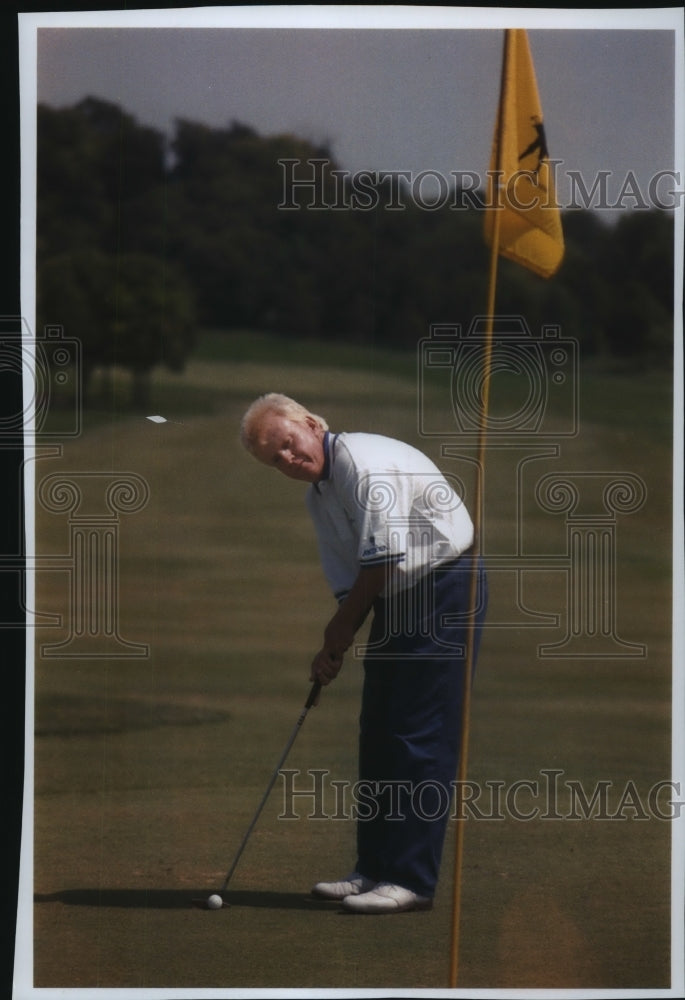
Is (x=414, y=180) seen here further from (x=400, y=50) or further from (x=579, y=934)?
(x=579, y=934)

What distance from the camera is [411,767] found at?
5.40m

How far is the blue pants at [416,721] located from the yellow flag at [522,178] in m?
0.97

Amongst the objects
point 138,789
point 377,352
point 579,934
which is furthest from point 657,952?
point 377,352

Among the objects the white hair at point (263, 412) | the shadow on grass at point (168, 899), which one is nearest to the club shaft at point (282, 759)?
the shadow on grass at point (168, 899)

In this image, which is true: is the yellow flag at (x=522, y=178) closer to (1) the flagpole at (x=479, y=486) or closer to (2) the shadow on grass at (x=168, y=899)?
(1) the flagpole at (x=479, y=486)

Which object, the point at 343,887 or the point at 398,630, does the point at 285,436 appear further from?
the point at 343,887

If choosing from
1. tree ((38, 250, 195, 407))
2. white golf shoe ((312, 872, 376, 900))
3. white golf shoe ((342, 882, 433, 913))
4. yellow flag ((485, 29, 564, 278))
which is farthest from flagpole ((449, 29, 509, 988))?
tree ((38, 250, 195, 407))

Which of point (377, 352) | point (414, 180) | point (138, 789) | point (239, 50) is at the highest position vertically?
point (239, 50)

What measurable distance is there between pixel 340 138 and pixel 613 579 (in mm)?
1629

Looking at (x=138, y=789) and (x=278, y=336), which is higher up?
(x=278, y=336)

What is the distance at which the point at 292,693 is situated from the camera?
5543mm

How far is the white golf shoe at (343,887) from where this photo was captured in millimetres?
5391

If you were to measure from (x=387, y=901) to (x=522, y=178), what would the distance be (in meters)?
2.27

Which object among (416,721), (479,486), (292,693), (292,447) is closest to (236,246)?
(292,447)
